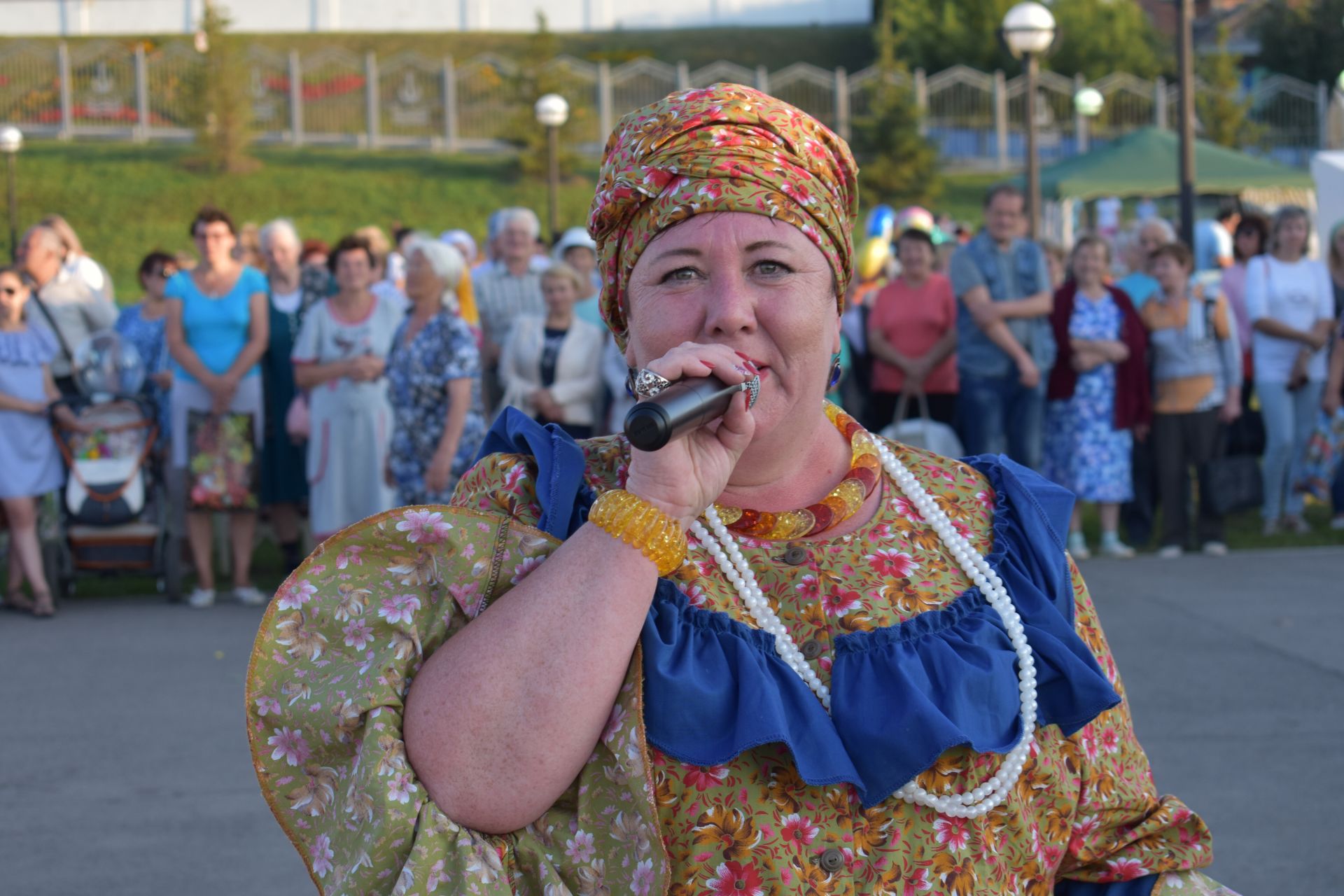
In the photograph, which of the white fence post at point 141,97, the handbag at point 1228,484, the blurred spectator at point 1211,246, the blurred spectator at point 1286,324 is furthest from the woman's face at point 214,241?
the white fence post at point 141,97

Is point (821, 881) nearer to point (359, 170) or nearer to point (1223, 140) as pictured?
point (1223, 140)

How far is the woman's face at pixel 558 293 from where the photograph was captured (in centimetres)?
898

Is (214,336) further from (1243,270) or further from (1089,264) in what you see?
(1243,270)

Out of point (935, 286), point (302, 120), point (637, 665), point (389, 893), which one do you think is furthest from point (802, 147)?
point (302, 120)

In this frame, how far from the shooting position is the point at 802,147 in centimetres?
208

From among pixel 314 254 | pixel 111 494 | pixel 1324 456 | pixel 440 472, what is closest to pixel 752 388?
pixel 440 472

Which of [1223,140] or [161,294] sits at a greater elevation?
[1223,140]

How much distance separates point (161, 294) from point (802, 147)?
9.47 m

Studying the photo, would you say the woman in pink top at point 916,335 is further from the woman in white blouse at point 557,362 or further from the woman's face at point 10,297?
the woman's face at point 10,297

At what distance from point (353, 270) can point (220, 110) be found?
35.0 m

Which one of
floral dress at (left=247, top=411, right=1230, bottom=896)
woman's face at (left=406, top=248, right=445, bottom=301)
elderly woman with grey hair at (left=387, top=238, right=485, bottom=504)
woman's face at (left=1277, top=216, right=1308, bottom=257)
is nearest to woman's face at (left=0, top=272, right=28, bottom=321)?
elderly woman with grey hair at (left=387, top=238, right=485, bottom=504)

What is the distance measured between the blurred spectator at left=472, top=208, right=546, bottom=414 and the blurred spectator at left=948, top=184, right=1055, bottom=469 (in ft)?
9.26

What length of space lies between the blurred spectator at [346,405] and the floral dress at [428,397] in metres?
0.72

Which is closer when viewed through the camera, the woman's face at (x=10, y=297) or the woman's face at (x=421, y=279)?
the woman's face at (x=421, y=279)
